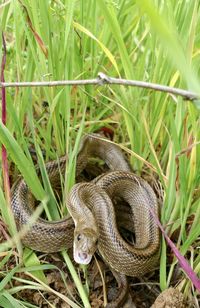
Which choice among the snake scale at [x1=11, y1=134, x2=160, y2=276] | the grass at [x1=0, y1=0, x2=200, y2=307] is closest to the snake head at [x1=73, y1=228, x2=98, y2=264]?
the snake scale at [x1=11, y1=134, x2=160, y2=276]

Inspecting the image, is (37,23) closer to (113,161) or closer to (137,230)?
(113,161)

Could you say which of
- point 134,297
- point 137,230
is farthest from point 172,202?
point 134,297

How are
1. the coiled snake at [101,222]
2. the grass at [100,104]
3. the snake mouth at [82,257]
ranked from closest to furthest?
the snake mouth at [82,257], the grass at [100,104], the coiled snake at [101,222]

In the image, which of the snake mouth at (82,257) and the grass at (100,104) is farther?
the grass at (100,104)

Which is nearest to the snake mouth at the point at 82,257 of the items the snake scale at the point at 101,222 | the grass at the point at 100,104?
the snake scale at the point at 101,222

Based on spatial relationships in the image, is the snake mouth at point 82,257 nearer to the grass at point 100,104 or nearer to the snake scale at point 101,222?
the snake scale at point 101,222

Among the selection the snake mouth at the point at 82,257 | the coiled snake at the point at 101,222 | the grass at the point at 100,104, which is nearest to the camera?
the snake mouth at the point at 82,257

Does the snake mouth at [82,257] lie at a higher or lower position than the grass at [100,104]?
lower
